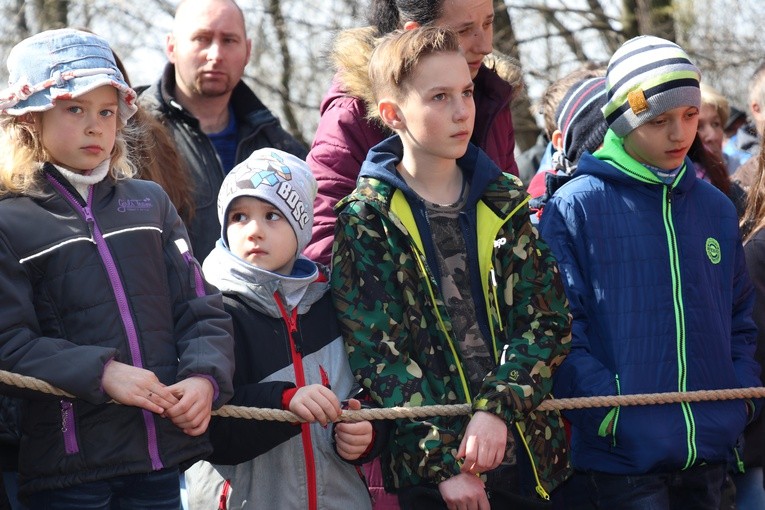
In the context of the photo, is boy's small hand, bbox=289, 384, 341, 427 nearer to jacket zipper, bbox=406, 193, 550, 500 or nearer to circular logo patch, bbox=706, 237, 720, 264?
jacket zipper, bbox=406, 193, 550, 500

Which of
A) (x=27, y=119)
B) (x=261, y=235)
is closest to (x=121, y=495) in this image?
(x=261, y=235)

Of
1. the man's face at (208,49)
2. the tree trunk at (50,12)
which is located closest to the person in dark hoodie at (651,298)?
the man's face at (208,49)

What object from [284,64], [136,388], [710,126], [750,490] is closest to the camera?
[136,388]

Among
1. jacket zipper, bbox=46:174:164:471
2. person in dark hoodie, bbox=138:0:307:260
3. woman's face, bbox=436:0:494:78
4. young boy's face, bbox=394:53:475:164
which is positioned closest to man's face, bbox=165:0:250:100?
person in dark hoodie, bbox=138:0:307:260

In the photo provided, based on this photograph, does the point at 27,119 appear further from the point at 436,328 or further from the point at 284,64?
the point at 284,64

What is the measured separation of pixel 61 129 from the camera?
3.48 meters

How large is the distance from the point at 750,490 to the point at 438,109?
2.36 meters

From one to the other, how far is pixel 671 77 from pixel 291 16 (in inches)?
365

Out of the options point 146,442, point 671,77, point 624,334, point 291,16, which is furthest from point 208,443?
point 291,16

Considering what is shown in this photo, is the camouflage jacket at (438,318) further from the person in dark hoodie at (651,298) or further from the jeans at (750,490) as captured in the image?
the jeans at (750,490)

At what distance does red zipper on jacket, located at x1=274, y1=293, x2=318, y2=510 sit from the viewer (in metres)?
3.62

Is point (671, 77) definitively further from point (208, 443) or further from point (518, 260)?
point (208, 443)

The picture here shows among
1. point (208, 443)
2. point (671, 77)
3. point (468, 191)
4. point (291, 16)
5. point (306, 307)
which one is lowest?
point (208, 443)

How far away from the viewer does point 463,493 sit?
11.6 feet
